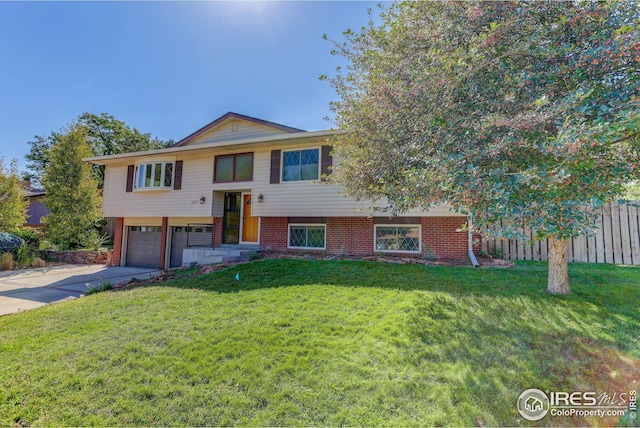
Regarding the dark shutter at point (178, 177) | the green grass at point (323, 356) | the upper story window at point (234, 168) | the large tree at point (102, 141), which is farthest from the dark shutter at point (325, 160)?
the large tree at point (102, 141)

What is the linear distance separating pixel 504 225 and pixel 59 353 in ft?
18.5

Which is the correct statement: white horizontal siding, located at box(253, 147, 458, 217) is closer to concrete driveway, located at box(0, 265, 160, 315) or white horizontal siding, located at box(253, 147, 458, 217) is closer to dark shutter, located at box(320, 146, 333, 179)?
dark shutter, located at box(320, 146, 333, 179)

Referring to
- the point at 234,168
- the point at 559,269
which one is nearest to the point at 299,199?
the point at 234,168

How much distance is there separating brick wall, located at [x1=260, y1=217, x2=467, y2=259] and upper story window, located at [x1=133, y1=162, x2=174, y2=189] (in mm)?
5027

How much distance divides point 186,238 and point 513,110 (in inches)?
507

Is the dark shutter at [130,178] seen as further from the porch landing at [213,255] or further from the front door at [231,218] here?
the porch landing at [213,255]

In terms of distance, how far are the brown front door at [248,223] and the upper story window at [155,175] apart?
353 cm

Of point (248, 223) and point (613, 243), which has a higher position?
point (248, 223)

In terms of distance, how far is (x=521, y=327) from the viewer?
3.66 meters

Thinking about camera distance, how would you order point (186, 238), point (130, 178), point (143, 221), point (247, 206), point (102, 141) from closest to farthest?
point (247, 206), point (186, 238), point (130, 178), point (143, 221), point (102, 141)

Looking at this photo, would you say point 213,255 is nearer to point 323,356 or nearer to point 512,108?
Answer: point 323,356

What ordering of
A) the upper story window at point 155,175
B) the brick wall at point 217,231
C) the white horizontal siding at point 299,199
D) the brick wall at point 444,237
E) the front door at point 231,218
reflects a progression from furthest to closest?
the upper story window at point 155,175
the front door at point 231,218
the brick wall at point 217,231
the white horizontal siding at point 299,199
the brick wall at point 444,237

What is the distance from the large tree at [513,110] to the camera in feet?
9.75

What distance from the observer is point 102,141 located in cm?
2725
